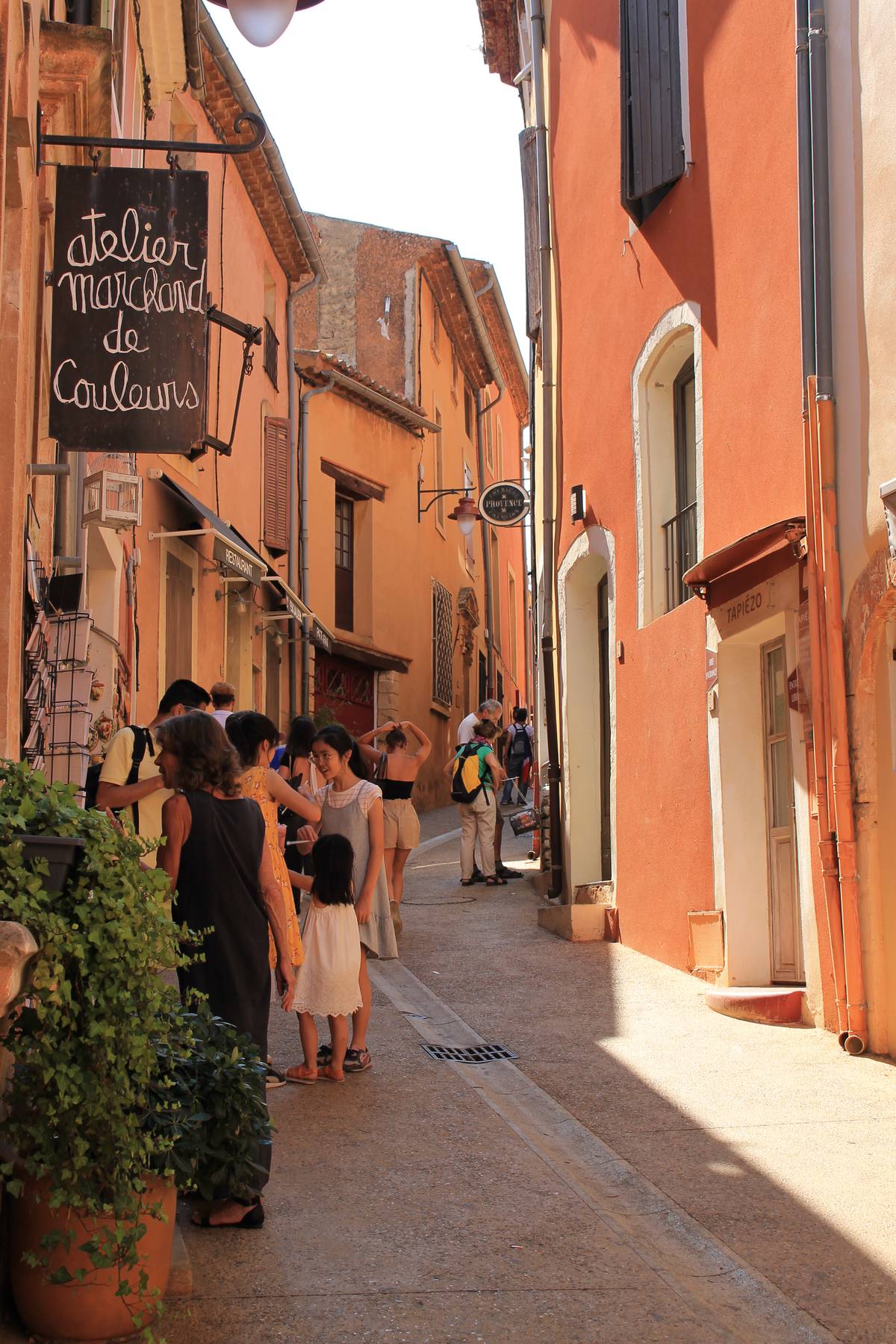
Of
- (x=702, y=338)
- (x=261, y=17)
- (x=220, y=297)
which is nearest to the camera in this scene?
(x=261, y=17)

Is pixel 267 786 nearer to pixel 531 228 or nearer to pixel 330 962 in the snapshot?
pixel 330 962

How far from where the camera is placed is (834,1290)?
4.25 m

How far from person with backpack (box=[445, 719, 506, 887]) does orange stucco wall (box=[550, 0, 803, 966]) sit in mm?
1922

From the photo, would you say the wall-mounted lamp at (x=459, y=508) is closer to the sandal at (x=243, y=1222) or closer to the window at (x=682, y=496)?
the window at (x=682, y=496)

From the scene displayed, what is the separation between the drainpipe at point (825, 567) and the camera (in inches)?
277

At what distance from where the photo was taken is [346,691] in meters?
24.2

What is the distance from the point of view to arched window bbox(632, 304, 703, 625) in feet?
34.1

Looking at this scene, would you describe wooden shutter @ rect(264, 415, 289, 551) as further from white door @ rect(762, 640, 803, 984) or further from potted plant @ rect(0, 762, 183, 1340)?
potted plant @ rect(0, 762, 183, 1340)

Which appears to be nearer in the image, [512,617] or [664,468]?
[664,468]

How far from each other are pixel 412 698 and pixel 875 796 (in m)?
19.4

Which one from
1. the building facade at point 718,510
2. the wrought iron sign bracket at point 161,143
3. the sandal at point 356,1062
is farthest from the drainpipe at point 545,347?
the wrought iron sign bracket at point 161,143

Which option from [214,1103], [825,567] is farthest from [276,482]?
[214,1103]

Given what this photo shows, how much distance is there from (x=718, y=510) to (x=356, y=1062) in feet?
13.5

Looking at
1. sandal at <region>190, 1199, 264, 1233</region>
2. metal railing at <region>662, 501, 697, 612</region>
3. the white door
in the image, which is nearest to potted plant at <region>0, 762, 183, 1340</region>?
sandal at <region>190, 1199, 264, 1233</region>
